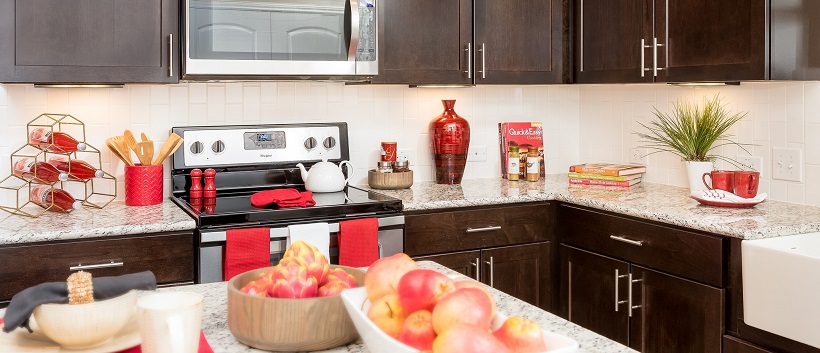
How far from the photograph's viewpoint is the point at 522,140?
3.85m

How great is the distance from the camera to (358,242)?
110 inches

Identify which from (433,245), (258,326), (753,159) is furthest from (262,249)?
(753,159)

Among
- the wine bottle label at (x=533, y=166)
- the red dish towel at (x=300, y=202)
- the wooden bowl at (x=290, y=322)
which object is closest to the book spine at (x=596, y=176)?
the wine bottle label at (x=533, y=166)

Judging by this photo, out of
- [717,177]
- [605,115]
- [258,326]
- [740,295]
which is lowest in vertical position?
[740,295]

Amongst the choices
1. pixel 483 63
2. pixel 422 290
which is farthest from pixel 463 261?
pixel 422 290

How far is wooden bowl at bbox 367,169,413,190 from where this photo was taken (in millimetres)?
3363

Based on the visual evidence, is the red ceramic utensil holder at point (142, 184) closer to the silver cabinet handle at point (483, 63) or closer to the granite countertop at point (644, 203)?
the granite countertop at point (644, 203)

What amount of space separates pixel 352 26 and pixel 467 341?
2217mm

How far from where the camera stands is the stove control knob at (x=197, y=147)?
3174mm

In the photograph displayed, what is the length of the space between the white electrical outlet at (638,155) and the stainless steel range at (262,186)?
134 centimetres

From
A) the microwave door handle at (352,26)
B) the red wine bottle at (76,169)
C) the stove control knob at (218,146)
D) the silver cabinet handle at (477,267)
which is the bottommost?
the silver cabinet handle at (477,267)

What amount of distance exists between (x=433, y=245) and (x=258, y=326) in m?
1.85

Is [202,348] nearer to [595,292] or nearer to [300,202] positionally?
[300,202]

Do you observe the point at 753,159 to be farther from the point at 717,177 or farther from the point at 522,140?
the point at 522,140
